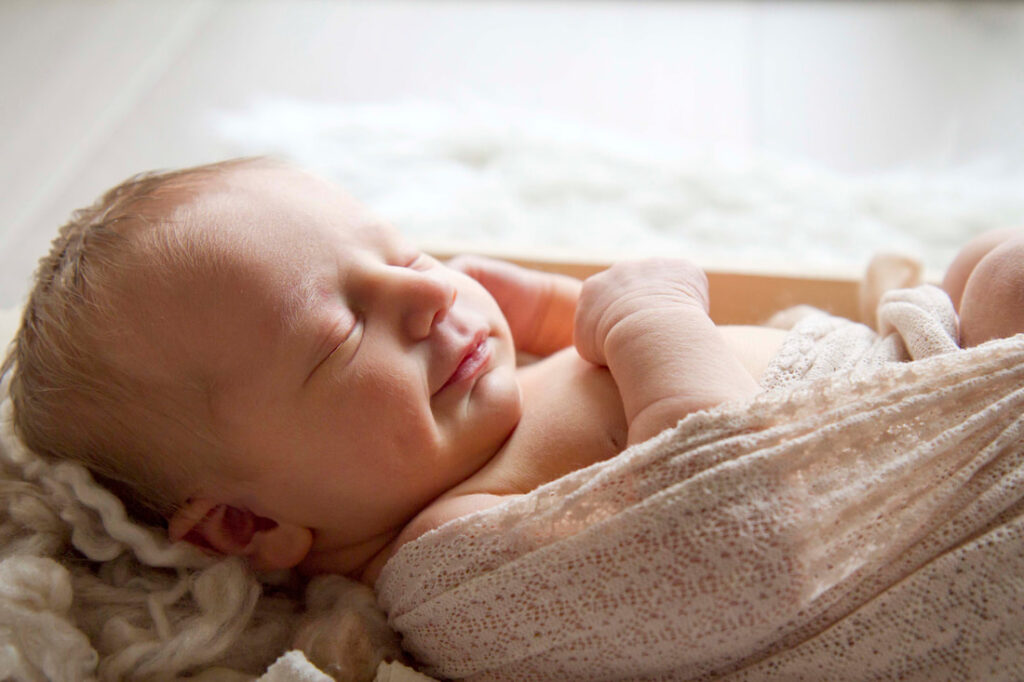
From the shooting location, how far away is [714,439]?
59cm

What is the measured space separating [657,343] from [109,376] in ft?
1.48

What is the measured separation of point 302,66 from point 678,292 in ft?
4.58

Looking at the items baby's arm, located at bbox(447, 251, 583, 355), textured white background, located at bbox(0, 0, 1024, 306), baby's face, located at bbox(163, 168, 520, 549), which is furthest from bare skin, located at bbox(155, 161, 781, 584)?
textured white background, located at bbox(0, 0, 1024, 306)

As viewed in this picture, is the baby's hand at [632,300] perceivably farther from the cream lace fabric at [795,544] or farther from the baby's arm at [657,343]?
the cream lace fabric at [795,544]

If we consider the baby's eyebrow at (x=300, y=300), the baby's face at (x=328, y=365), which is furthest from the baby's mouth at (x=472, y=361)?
the baby's eyebrow at (x=300, y=300)

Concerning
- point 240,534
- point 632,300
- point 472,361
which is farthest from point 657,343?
point 240,534

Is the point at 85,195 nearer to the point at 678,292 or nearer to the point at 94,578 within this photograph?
the point at 94,578

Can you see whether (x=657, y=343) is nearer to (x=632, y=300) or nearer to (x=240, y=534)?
(x=632, y=300)

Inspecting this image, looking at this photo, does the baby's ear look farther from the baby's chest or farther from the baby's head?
the baby's chest

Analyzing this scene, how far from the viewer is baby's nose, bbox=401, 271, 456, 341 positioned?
74 centimetres

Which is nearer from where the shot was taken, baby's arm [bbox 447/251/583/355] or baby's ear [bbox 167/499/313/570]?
baby's ear [bbox 167/499/313/570]

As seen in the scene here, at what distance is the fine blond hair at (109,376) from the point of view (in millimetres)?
682

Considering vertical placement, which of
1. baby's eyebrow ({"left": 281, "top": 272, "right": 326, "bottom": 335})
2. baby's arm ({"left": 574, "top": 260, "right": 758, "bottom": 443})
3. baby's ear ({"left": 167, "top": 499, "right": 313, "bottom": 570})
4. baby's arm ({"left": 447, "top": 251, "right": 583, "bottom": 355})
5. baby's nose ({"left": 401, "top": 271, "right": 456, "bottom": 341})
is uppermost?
baby's eyebrow ({"left": 281, "top": 272, "right": 326, "bottom": 335})

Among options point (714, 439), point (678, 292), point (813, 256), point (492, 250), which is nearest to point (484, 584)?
point (714, 439)
